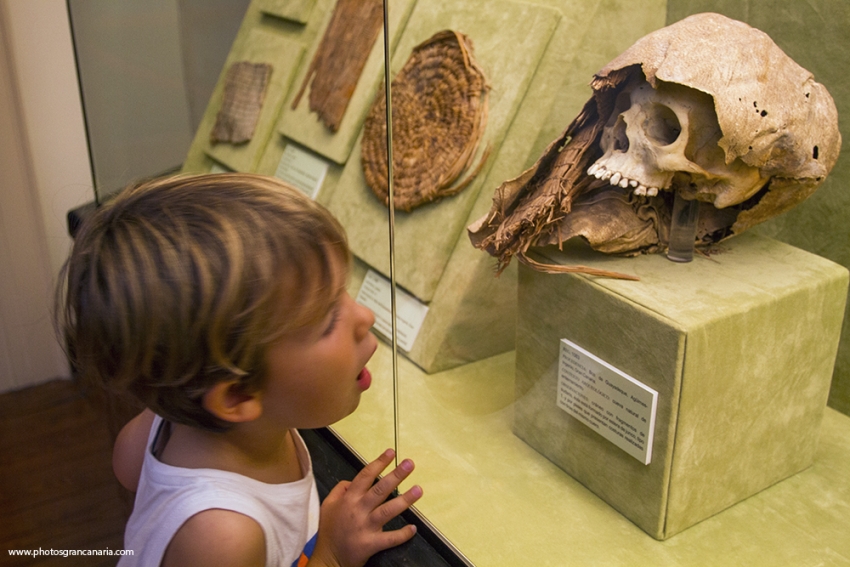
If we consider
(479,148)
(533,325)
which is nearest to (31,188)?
(533,325)

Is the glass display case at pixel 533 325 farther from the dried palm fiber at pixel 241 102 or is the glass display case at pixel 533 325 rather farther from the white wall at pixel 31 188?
the white wall at pixel 31 188

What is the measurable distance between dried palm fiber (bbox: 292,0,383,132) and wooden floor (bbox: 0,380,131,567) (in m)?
0.95

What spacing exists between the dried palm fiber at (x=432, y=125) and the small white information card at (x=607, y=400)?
527 millimetres

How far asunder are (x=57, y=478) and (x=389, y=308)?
0.65 meters

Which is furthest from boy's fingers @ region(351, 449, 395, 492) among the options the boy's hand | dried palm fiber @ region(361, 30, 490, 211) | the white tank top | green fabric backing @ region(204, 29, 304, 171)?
green fabric backing @ region(204, 29, 304, 171)

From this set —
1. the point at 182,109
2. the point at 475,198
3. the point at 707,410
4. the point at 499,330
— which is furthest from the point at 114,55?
the point at 707,410

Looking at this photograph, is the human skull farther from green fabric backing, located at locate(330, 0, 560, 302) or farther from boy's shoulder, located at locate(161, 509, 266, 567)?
boy's shoulder, located at locate(161, 509, 266, 567)

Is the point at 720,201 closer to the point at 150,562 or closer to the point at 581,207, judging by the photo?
the point at 581,207

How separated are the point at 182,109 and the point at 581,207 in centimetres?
92

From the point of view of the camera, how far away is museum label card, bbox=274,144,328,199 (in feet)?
5.52

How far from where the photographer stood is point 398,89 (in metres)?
1.76

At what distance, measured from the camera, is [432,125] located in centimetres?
168

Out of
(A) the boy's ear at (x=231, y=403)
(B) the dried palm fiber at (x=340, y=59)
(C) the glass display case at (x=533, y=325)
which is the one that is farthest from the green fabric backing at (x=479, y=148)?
(A) the boy's ear at (x=231, y=403)

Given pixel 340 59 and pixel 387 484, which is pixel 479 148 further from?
pixel 387 484
